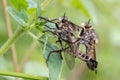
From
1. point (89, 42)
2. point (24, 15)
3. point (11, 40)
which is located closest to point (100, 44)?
point (89, 42)

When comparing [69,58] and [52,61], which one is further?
[69,58]

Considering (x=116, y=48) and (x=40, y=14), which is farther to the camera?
(x=116, y=48)

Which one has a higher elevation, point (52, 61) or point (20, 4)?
point (20, 4)

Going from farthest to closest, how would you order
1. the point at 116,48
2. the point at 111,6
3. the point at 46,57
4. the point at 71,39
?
1. the point at 116,48
2. the point at 111,6
3. the point at 71,39
4. the point at 46,57

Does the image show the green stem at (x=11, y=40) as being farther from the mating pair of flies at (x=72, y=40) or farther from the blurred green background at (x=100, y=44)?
the blurred green background at (x=100, y=44)

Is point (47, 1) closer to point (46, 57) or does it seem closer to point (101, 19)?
point (46, 57)

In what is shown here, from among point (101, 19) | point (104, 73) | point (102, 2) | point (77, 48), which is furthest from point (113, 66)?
point (77, 48)

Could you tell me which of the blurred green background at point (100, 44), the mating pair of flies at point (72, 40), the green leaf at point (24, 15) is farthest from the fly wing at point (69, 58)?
the blurred green background at point (100, 44)

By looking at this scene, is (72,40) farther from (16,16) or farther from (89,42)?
(16,16)
